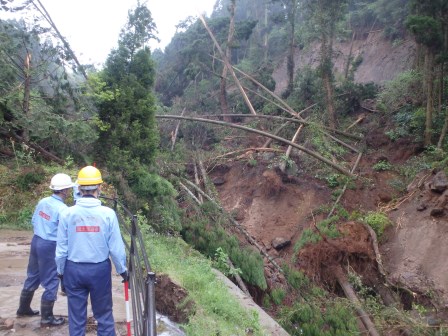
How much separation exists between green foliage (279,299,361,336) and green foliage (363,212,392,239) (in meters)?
3.92

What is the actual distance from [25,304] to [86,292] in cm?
150

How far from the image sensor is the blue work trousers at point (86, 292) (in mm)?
3516

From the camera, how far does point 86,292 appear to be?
3604mm

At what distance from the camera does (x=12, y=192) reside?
10.2 metres

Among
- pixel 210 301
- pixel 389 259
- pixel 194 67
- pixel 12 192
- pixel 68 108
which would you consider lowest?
pixel 389 259

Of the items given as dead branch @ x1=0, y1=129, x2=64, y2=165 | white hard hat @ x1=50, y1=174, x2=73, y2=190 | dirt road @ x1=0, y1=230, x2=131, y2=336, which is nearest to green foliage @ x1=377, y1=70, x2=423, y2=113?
dead branch @ x1=0, y1=129, x2=64, y2=165

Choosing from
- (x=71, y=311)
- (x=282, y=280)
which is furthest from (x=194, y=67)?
(x=71, y=311)

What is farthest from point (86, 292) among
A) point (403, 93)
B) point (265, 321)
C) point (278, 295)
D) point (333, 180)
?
point (403, 93)

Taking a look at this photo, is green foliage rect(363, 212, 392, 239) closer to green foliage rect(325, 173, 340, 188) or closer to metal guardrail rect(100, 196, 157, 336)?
green foliage rect(325, 173, 340, 188)

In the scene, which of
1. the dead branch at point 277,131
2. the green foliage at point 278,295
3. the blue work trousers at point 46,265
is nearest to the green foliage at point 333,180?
the dead branch at point 277,131

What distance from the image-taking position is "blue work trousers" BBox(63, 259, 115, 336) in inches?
138

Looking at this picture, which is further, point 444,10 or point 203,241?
point 444,10

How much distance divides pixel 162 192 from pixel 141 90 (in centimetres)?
292

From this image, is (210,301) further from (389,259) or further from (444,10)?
(444,10)
